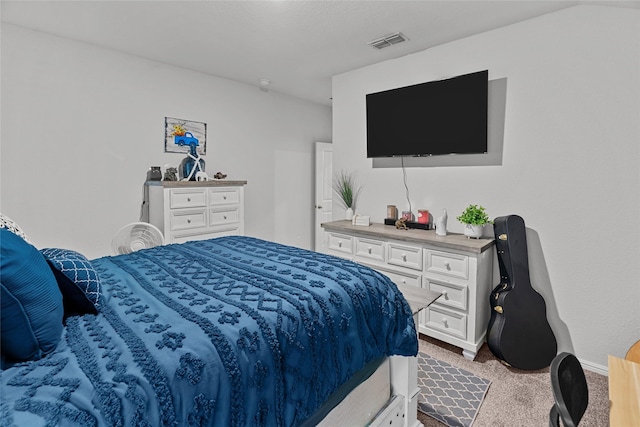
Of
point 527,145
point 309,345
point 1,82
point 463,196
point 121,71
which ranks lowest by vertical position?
point 309,345

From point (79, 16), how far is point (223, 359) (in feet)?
9.76

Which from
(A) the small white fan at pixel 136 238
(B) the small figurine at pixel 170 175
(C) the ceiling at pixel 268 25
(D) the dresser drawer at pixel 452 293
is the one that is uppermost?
(C) the ceiling at pixel 268 25

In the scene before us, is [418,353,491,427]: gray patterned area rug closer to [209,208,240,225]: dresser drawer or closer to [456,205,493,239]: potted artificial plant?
[456,205,493,239]: potted artificial plant

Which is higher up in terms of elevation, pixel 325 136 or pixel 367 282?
pixel 325 136

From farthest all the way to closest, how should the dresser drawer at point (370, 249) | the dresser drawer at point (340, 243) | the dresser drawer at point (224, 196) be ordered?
the dresser drawer at point (224, 196) → the dresser drawer at point (340, 243) → the dresser drawer at point (370, 249)

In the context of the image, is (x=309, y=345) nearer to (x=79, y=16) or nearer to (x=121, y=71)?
(x=79, y=16)

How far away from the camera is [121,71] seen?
3.27 meters

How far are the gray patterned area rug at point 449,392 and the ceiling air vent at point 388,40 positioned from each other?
2709 millimetres

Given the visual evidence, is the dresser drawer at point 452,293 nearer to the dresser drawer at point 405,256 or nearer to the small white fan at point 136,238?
the dresser drawer at point 405,256

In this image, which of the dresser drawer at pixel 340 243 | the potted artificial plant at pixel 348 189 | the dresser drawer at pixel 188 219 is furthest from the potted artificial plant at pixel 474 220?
the dresser drawer at pixel 188 219

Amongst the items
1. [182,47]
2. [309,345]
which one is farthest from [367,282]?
[182,47]

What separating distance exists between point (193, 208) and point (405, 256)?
214 centimetres

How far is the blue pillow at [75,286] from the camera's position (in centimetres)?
115

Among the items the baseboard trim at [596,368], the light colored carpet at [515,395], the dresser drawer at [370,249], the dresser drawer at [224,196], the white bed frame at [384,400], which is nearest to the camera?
the white bed frame at [384,400]
